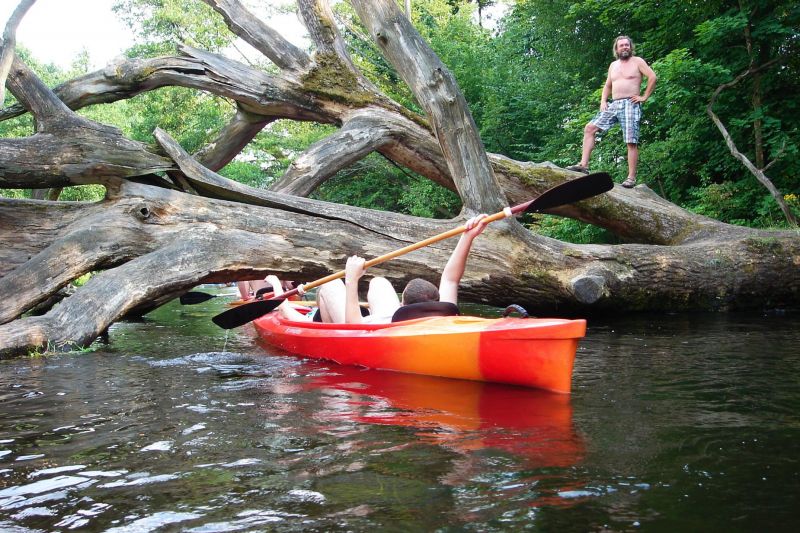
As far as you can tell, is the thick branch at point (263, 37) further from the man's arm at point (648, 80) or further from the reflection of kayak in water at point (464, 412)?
the reflection of kayak in water at point (464, 412)

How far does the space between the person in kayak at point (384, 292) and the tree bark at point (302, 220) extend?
0.75 m

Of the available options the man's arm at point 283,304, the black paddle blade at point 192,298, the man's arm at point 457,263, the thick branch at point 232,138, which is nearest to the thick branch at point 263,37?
the thick branch at point 232,138

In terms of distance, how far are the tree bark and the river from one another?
1179mm

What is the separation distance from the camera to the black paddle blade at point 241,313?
6.10m

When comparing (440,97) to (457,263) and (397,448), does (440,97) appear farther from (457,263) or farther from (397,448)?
(397,448)

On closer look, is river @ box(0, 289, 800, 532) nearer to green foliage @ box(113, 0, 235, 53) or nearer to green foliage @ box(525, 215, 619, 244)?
green foliage @ box(525, 215, 619, 244)

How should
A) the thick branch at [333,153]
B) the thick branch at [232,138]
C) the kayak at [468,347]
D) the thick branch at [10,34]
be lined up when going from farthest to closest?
the thick branch at [232,138], the thick branch at [333,153], the thick branch at [10,34], the kayak at [468,347]

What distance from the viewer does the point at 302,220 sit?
6879mm

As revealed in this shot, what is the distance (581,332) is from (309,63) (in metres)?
6.27

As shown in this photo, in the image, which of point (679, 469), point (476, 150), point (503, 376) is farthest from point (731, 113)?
point (679, 469)

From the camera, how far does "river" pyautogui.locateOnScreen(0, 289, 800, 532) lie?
214 cm

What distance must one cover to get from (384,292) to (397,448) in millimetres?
2781

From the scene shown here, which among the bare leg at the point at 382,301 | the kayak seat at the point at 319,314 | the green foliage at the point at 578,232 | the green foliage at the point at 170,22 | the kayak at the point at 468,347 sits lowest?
the kayak at the point at 468,347

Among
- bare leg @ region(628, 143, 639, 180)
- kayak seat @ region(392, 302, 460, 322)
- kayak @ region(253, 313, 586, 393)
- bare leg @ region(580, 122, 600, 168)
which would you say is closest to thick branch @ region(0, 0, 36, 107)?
kayak @ region(253, 313, 586, 393)
